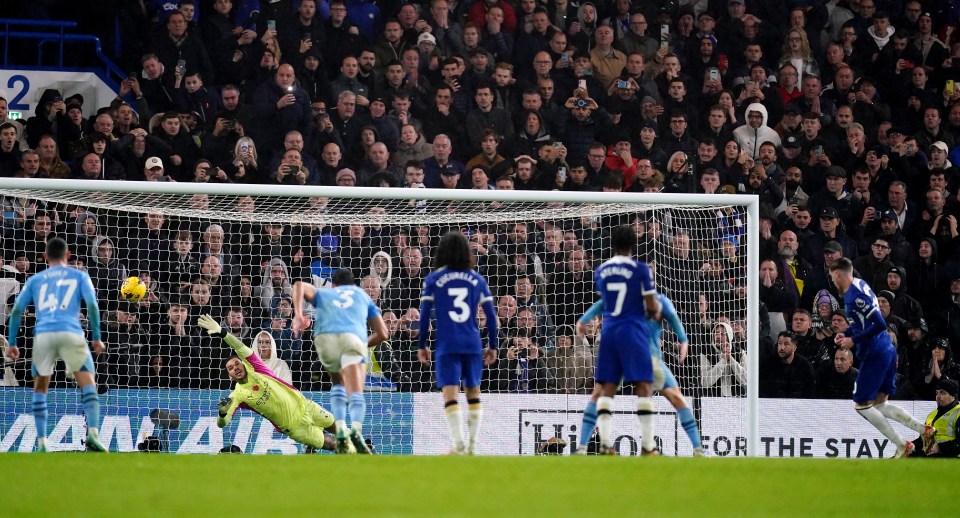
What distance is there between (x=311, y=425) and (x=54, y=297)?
298 cm

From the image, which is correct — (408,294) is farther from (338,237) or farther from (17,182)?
(17,182)

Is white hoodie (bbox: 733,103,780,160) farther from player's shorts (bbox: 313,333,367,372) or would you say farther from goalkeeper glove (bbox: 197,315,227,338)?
goalkeeper glove (bbox: 197,315,227,338)

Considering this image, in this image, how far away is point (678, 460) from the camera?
345 inches

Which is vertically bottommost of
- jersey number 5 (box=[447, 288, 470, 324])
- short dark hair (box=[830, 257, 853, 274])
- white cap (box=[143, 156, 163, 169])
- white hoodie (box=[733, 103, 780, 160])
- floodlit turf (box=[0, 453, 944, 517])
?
floodlit turf (box=[0, 453, 944, 517])

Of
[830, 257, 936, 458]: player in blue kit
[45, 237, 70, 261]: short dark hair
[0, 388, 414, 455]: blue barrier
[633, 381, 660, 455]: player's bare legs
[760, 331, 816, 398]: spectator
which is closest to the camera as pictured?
[633, 381, 660, 455]: player's bare legs

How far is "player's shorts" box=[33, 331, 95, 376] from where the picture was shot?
10.3m

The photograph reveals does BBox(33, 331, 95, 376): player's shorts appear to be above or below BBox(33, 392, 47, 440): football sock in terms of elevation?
above

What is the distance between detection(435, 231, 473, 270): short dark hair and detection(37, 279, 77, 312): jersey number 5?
3014mm

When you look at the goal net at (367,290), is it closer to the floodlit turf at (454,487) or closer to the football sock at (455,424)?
the football sock at (455,424)

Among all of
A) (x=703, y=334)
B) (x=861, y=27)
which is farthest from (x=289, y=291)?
(x=861, y=27)

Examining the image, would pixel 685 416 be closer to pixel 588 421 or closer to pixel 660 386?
pixel 660 386

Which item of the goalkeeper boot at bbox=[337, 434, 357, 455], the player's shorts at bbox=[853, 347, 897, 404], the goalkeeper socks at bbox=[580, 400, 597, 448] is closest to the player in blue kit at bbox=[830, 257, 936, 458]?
the player's shorts at bbox=[853, 347, 897, 404]

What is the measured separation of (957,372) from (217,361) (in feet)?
26.8

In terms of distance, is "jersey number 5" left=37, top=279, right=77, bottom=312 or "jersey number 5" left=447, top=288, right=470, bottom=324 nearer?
"jersey number 5" left=447, top=288, right=470, bottom=324
